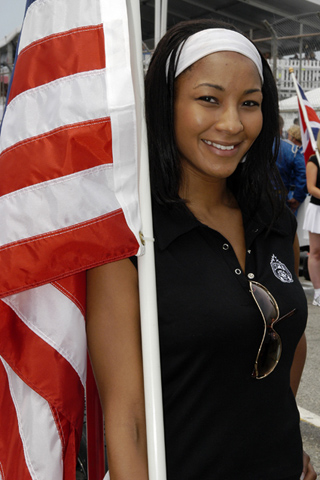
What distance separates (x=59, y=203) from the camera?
174cm

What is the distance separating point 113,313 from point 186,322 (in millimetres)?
191

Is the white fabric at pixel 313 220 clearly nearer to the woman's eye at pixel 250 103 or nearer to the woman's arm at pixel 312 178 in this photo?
the woman's arm at pixel 312 178

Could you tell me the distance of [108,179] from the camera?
1761 mm

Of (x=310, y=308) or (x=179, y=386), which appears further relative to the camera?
(x=310, y=308)

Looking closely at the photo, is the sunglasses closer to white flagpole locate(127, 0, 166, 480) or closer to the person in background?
white flagpole locate(127, 0, 166, 480)

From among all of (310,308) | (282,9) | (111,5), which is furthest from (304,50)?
(111,5)

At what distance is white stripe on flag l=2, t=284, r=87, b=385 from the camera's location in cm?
180

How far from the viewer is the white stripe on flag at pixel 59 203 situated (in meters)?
1.73

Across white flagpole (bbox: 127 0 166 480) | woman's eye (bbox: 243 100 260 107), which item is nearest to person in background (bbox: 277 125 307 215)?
woman's eye (bbox: 243 100 260 107)

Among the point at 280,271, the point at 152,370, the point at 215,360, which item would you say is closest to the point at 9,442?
the point at 152,370

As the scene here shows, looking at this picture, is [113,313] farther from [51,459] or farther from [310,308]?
[310,308]

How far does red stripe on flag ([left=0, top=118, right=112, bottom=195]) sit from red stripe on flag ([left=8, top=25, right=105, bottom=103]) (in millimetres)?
158

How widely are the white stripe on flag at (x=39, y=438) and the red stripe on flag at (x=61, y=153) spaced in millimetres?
589

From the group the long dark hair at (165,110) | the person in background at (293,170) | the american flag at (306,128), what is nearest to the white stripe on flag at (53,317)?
the long dark hair at (165,110)
